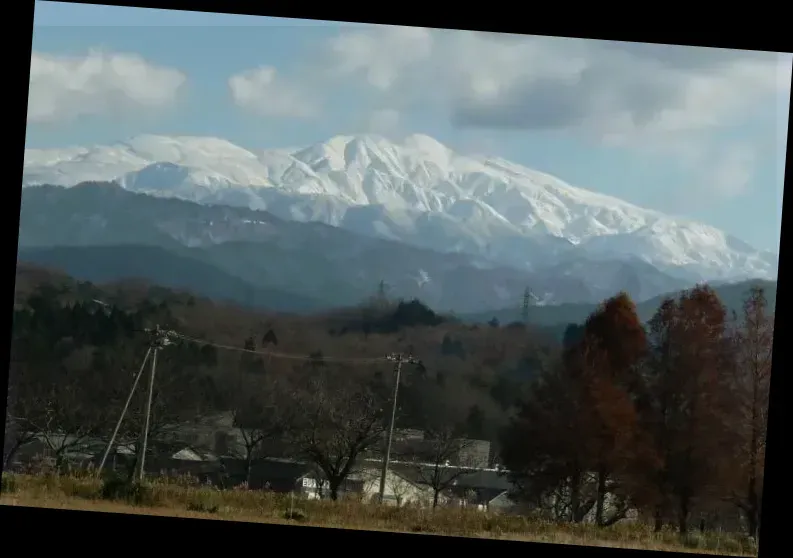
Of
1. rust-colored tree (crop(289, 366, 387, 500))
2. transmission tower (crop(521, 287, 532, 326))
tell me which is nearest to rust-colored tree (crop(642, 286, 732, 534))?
transmission tower (crop(521, 287, 532, 326))

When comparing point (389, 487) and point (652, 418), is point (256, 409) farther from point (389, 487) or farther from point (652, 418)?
point (652, 418)

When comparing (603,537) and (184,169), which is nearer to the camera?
(603,537)

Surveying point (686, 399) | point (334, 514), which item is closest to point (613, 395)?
point (686, 399)

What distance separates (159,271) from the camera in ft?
14.7

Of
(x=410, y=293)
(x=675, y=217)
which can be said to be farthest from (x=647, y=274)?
(x=410, y=293)

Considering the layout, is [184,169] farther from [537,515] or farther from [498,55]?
[537,515]

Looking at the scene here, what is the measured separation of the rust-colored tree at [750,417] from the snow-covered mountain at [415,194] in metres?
0.35

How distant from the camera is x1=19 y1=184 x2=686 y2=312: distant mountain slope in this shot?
4.47 meters

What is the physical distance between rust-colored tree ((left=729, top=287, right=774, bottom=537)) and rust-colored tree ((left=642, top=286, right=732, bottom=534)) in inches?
2.4

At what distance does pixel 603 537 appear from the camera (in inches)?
168

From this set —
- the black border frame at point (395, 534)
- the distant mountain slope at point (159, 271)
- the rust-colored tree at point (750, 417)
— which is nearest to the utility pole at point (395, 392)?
the distant mountain slope at point (159, 271)

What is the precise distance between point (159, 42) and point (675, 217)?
8.49 feet

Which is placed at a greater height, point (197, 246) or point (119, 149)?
point (119, 149)

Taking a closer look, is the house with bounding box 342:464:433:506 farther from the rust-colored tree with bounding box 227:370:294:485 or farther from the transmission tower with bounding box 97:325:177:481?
the transmission tower with bounding box 97:325:177:481
